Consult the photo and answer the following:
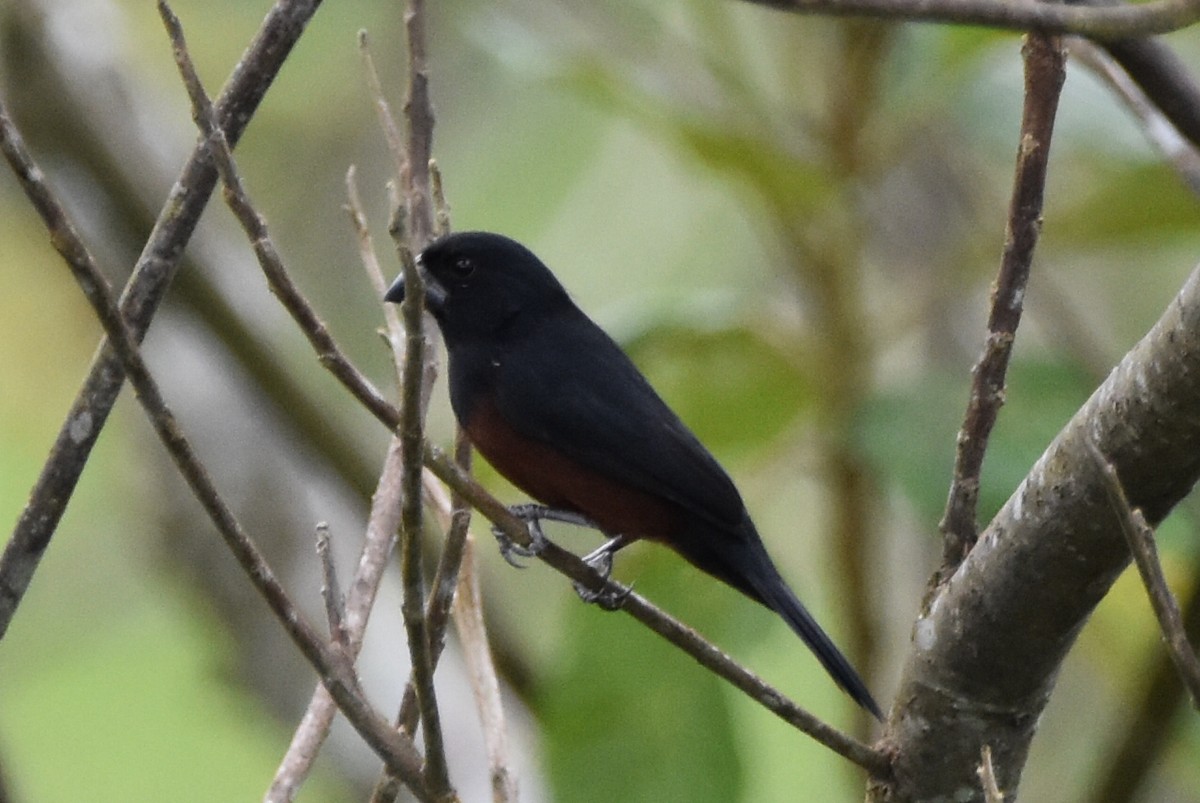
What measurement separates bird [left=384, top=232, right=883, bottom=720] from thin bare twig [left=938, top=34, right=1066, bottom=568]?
69 cm

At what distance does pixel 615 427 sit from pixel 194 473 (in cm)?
151

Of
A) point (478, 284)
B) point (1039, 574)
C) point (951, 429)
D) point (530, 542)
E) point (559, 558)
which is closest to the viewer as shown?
point (1039, 574)

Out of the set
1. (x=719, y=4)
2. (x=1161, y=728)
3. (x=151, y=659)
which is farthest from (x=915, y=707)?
(x=151, y=659)

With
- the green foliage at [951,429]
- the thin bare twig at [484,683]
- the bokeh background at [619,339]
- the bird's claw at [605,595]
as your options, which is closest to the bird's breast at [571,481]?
the bokeh background at [619,339]

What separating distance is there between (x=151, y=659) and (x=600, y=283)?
2189 millimetres

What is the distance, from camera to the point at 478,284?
358 cm

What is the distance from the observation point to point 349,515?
165 inches

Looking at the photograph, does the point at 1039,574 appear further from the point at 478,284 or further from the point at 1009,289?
the point at 478,284

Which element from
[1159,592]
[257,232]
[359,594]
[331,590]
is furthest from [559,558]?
Result: [1159,592]

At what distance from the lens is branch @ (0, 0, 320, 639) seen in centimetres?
195

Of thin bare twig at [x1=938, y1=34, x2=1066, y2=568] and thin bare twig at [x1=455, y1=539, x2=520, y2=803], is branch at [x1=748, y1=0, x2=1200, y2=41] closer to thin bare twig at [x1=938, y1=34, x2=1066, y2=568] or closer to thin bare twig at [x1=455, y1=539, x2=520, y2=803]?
thin bare twig at [x1=938, y1=34, x2=1066, y2=568]

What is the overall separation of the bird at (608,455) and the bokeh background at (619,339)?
12 centimetres

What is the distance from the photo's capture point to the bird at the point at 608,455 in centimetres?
313

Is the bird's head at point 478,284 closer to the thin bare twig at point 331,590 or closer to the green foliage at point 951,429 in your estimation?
the green foliage at point 951,429
